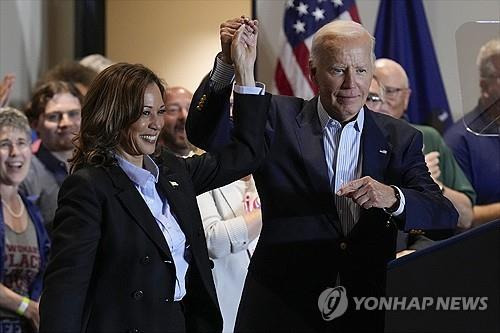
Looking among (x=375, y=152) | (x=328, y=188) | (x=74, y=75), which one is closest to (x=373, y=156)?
(x=375, y=152)

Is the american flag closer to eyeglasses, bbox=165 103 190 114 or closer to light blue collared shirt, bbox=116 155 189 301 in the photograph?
eyeglasses, bbox=165 103 190 114

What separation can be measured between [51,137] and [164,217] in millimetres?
2312

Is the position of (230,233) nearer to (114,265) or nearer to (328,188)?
(328,188)

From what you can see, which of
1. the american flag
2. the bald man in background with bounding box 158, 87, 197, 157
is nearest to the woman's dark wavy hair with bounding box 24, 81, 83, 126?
the bald man in background with bounding box 158, 87, 197, 157

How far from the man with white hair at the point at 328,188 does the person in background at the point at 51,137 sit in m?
1.87

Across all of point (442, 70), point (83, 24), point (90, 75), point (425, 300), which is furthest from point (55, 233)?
point (83, 24)

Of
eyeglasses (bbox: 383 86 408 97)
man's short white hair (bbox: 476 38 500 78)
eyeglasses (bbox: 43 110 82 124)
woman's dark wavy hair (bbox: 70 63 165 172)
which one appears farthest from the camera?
eyeglasses (bbox: 43 110 82 124)

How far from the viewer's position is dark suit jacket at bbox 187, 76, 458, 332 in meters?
2.63

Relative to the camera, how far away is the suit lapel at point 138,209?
7.95ft

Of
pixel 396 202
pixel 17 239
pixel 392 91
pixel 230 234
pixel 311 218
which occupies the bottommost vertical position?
pixel 17 239

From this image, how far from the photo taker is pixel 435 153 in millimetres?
3934

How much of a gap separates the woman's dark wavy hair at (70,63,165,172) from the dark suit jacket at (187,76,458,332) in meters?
0.19

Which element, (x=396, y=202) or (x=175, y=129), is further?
(x=175, y=129)

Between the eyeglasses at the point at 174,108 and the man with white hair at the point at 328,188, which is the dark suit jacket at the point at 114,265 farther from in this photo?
the eyeglasses at the point at 174,108
